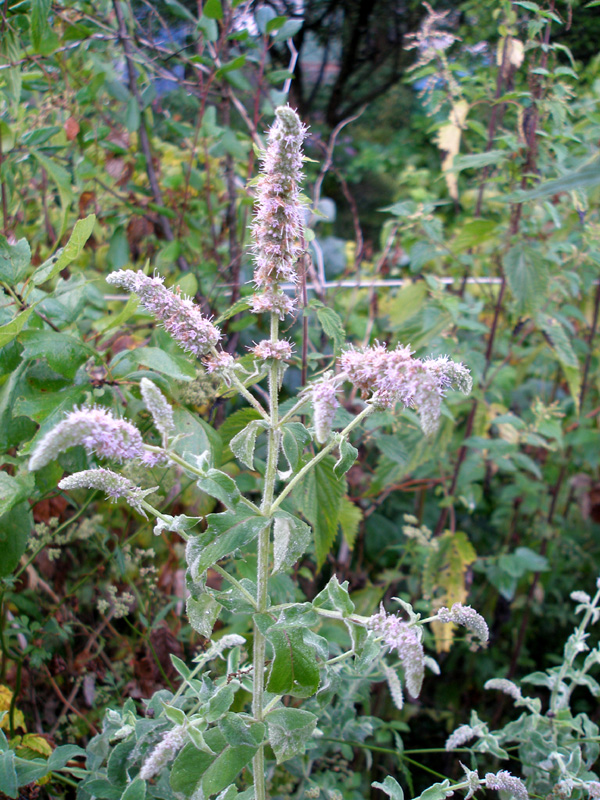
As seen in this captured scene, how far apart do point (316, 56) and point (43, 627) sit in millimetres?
6795

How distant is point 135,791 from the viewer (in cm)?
66

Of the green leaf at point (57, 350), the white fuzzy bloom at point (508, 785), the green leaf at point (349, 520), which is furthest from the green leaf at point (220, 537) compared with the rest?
the green leaf at point (349, 520)

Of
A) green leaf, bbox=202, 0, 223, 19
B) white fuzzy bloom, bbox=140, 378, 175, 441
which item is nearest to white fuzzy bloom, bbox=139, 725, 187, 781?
white fuzzy bloom, bbox=140, 378, 175, 441

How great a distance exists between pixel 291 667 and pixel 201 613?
0.12 meters

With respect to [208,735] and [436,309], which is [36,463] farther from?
[436,309]

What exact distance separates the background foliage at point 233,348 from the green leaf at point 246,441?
0.14 m

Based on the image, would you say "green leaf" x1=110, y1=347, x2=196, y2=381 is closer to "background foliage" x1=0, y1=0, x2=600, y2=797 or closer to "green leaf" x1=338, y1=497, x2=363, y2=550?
"background foliage" x1=0, y1=0, x2=600, y2=797

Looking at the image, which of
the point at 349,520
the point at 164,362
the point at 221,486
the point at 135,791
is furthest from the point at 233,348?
the point at 135,791

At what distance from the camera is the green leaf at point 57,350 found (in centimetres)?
76

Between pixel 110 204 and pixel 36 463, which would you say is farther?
pixel 110 204

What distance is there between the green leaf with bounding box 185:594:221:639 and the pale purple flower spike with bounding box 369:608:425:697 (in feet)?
0.66

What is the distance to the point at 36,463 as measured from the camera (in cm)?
48

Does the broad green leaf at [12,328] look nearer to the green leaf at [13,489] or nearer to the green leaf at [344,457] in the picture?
the green leaf at [13,489]

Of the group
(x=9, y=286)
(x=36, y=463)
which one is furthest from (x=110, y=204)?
(x=36, y=463)
